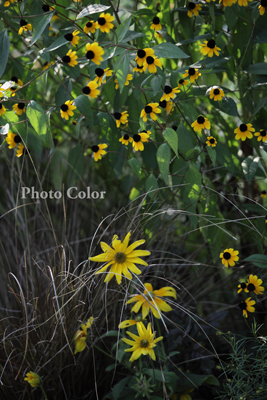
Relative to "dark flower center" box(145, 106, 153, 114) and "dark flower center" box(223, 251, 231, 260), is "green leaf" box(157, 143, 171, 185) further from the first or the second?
"dark flower center" box(223, 251, 231, 260)

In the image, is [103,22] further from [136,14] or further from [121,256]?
[121,256]

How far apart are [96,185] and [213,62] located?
0.92m

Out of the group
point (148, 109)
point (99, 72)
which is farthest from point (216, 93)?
point (99, 72)

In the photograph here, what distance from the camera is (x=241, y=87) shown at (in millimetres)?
1054

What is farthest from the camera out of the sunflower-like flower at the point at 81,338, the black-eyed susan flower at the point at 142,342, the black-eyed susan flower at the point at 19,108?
the black-eyed susan flower at the point at 19,108

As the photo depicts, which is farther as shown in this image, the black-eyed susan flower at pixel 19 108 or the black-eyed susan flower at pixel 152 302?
the black-eyed susan flower at pixel 19 108

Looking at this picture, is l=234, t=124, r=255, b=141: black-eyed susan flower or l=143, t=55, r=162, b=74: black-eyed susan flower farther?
l=234, t=124, r=255, b=141: black-eyed susan flower

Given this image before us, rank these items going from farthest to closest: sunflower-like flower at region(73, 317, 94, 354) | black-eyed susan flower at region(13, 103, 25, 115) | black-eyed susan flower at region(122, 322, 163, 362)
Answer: black-eyed susan flower at region(13, 103, 25, 115) → sunflower-like flower at region(73, 317, 94, 354) → black-eyed susan flower at region(122, 322, 163, 362)

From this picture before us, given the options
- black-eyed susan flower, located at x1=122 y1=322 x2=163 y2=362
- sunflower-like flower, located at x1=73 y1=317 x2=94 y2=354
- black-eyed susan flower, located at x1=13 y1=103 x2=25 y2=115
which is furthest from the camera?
black-eyed susan flower, located at x1=13 y1=103 x2=25 y2=115

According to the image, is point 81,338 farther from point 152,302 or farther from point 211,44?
point 211,44

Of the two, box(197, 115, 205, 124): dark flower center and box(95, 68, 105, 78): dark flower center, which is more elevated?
box(95, 68, 105, 78): dark flower center

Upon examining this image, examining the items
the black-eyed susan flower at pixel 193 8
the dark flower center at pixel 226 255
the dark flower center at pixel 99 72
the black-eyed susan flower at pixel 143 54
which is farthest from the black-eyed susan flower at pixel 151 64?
the dark flower center at pixel 226 255

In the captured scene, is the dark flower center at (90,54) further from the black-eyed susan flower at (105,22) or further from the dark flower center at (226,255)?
the dark flower center at (226,255)

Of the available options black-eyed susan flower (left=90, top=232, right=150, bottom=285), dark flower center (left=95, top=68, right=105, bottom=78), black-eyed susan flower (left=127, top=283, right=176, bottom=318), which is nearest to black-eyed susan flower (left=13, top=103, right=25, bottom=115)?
dark flower center (left=95, top=68, right=105, bottom=78)
